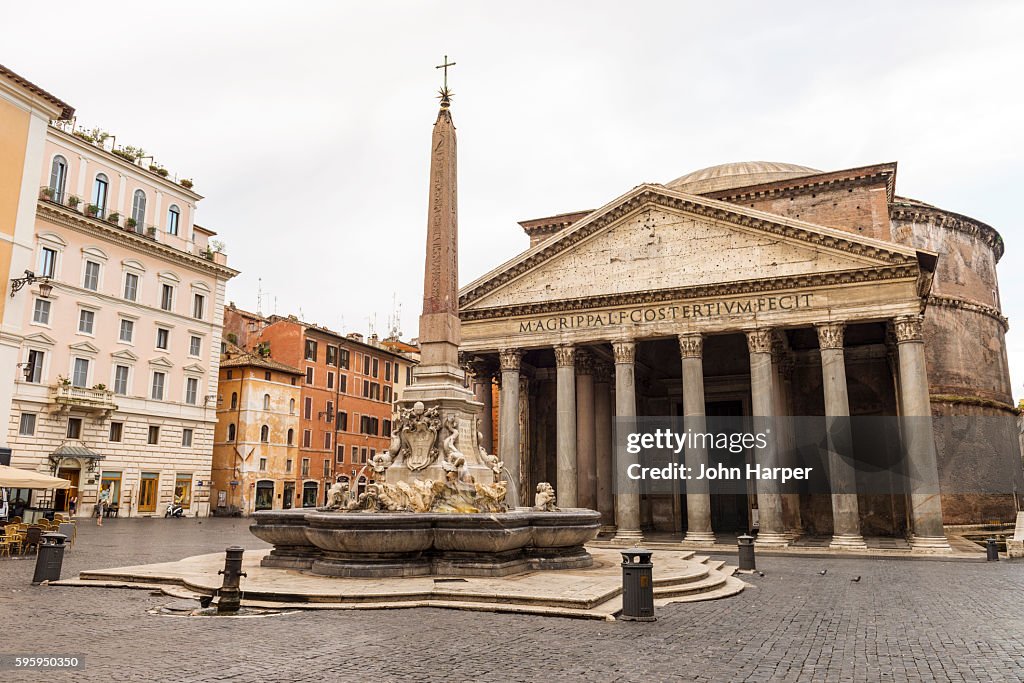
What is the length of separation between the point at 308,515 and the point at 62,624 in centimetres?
346

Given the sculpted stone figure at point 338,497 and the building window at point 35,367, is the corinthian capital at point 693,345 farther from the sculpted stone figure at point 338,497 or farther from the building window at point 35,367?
the building window at point 35,367

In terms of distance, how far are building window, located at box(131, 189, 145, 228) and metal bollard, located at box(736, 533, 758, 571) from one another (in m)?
28.9

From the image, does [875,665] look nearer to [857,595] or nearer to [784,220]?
[857,595]

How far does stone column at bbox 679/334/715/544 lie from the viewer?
23.4 m

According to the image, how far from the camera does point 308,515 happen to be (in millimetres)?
10273

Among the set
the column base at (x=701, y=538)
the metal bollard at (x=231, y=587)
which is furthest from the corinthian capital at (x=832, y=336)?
the metal bollard at (x=231, y=587)

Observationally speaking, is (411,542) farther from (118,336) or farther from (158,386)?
(158,386)

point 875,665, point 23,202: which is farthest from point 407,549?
point 23,202

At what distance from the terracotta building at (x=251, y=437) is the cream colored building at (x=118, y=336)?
3.51m

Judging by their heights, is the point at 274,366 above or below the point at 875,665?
above

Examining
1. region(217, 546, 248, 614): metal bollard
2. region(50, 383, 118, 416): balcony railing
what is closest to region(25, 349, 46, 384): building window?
region(50, 383, 118, 416): balcony railing

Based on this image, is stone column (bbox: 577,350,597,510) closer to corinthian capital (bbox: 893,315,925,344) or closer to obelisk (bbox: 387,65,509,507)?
corinthian capital (bbox: 893,315,925,344)

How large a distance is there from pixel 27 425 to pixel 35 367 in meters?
2.23

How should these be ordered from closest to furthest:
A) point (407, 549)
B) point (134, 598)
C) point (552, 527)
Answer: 1. point (134, 598)
2. point (407, 549)
3. point (552, 527)
